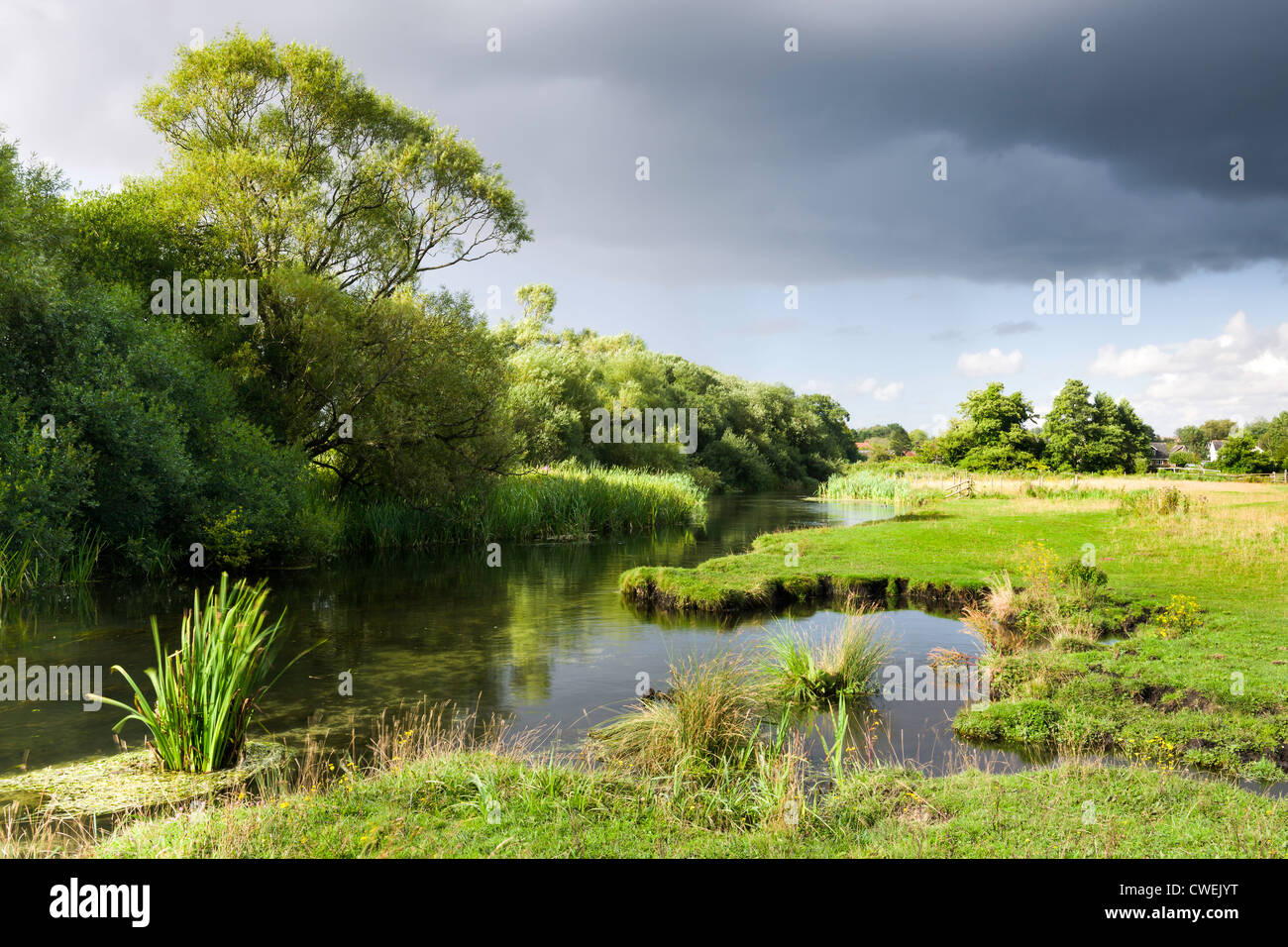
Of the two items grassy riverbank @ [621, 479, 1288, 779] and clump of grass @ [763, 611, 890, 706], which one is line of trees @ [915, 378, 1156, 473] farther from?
clump of grass @ [763, 611, 890, 706]

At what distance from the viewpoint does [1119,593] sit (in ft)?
56.2

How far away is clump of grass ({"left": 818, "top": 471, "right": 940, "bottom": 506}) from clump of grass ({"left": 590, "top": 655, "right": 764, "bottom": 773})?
45075 mm

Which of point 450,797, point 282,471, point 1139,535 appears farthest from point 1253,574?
point 282,471

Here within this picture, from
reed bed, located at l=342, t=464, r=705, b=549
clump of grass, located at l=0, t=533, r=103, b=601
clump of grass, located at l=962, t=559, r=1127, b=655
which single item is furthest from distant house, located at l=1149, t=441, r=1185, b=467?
clump of grass, located at l=0, t=533, r=103, b=601

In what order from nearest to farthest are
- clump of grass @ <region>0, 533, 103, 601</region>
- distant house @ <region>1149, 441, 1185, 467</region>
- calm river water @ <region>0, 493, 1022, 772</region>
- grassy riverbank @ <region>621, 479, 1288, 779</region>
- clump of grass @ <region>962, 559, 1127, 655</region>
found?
grassy riverbank @ <region>621, 479, 1288, 779</region>, calm river water @ <region>0, 493, 1022, 772</region>, clump of grass @ <region>962, 559, 1127, 655</region>, clump of grass @ <region>0, 533, 103, 601</region>, distant house @ <region>1149, 441, 1185, 467</region>

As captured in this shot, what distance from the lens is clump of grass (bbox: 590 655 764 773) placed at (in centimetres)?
853

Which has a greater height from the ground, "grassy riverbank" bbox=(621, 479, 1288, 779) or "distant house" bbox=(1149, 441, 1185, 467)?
"distant house" bbox=(1149, 441, 1185, 467)

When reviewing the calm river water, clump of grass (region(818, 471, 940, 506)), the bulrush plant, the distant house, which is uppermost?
the distant house

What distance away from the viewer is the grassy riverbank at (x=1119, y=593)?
9742 mm

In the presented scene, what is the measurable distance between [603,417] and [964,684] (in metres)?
46.3

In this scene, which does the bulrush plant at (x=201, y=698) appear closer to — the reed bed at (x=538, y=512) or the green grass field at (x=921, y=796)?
the green grass field at (x=921, y=796)

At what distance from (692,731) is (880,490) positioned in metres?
56.0

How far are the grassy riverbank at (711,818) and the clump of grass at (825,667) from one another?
397 centimetres
